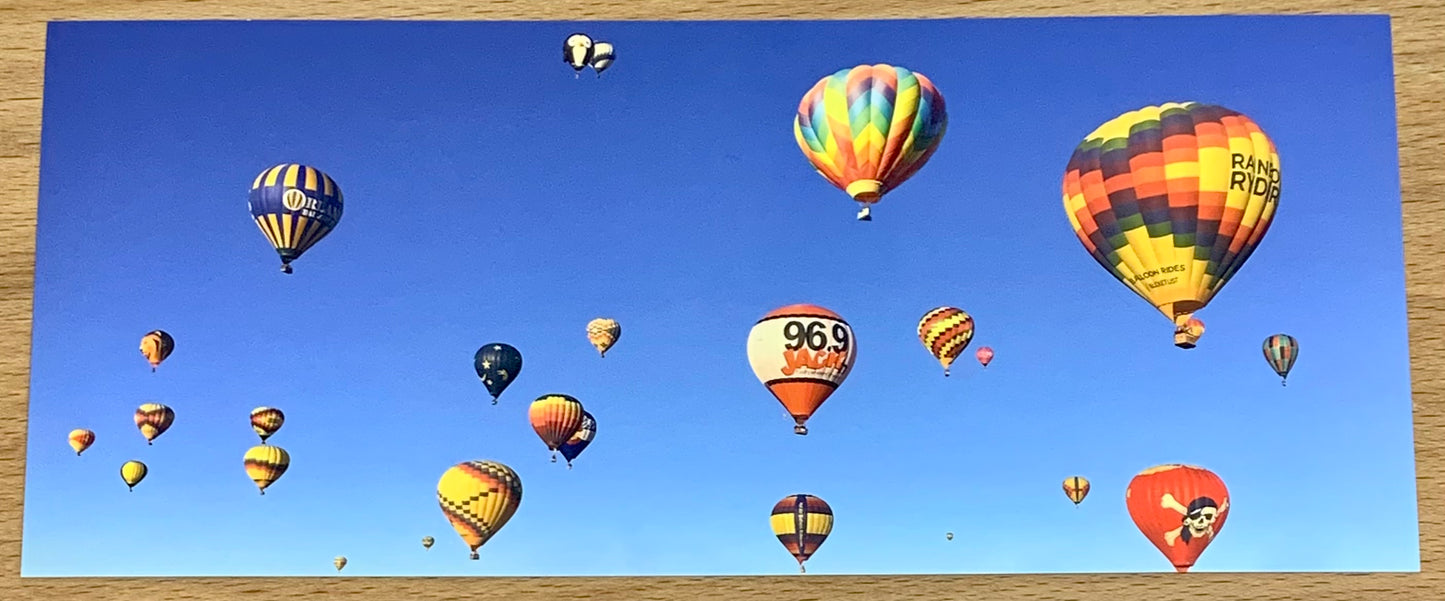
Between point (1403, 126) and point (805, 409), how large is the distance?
1.81 metres

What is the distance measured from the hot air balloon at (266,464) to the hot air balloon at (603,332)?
917 millimetres

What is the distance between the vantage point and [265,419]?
4359 millimetres

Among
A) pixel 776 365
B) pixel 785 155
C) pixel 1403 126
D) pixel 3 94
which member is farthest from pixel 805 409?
pixel 3 94

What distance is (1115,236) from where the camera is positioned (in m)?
4.79

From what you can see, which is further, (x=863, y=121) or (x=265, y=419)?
(x=863, y=121)

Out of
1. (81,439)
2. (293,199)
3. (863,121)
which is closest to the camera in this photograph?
(293,199)

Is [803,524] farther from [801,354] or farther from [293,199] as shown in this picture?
[293,199]

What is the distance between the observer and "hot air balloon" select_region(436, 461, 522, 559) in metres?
4.18

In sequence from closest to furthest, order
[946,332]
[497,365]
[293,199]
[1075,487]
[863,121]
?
[293,199]
[1075,487]
[946,332]
[497,365]
[863,121]

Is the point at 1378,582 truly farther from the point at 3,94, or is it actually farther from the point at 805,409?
the point at 3,94

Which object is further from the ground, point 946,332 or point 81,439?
point 946,332

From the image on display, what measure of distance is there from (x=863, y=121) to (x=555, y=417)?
4.31 ft

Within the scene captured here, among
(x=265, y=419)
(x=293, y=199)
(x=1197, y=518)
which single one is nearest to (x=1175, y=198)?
(x=1197, y=518)

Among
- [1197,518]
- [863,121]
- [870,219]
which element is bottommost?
[1197,518]
